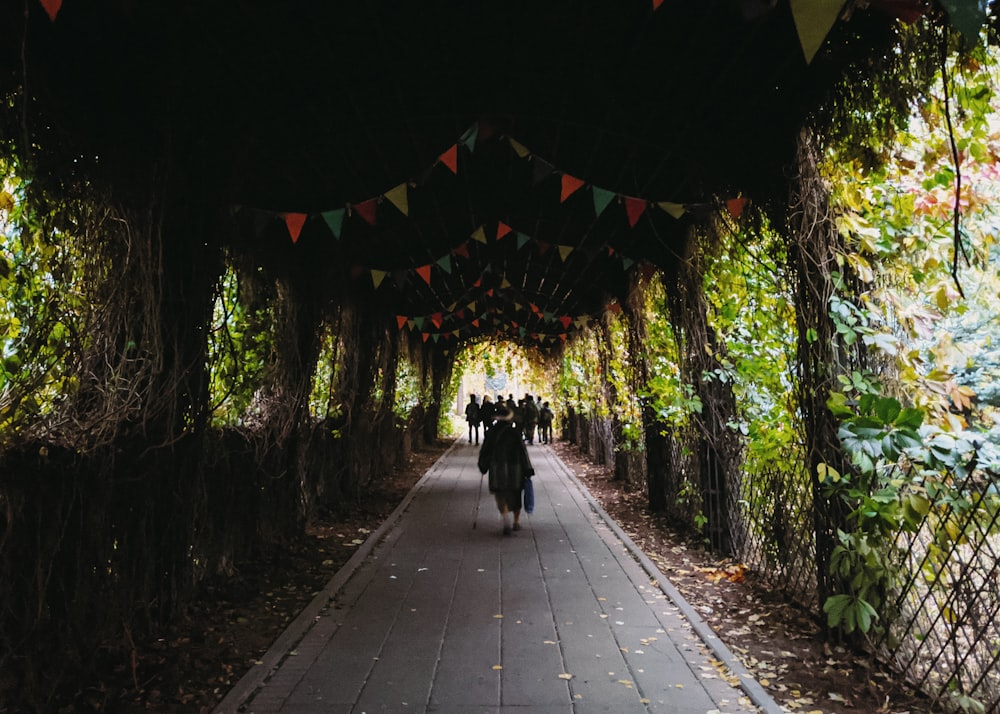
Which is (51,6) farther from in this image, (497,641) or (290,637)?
(497,641)

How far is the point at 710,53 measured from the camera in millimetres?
4152

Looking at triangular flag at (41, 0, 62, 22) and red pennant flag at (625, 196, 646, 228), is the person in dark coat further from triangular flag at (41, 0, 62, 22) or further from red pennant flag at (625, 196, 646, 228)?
triangular flag at (41, 0, 62, 22)

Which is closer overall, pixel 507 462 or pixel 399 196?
pixel 399 196

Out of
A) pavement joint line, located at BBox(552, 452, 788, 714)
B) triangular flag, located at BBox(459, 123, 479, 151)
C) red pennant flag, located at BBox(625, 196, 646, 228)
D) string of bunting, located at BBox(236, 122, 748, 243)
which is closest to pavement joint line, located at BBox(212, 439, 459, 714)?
pavement joint line, located at BBox(552, 452, 788, 714)

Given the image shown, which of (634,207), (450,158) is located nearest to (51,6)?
(450,158)

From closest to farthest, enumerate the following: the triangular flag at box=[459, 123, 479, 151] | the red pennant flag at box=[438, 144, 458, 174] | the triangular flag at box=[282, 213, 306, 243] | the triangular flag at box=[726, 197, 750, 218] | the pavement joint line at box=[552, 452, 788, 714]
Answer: the pavement joint line at box=[552, 452, 788, 714] < the triangular flag at box=[726, 197, 750, 218] < the triangular flag at box=[459, 123, 479, 151] < the red pennant flag at box=[438, 144, 458, 174] < the triangular flag at box=[282, 213, 306, 243]

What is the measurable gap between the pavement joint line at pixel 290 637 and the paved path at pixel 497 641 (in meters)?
0.01

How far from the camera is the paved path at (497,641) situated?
144 inches

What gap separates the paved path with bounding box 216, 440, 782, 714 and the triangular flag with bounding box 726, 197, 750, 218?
3.03 meters

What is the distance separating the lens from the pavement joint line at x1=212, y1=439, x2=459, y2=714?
3.63m

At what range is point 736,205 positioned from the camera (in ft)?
17.0

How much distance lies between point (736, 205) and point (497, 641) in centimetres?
358

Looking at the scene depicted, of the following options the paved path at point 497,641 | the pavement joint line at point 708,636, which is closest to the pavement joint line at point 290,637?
the paved path at point 497,641

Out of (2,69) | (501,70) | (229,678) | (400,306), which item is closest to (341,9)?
(501,70)
